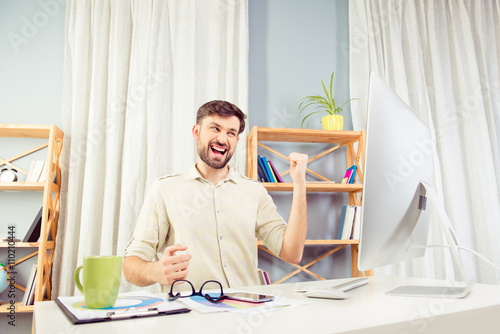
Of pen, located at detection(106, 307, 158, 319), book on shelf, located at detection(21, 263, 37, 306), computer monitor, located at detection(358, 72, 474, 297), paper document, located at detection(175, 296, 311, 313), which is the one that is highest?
computer monitor, located at detection(358, 72, 474, 297)

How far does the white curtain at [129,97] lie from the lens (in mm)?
2170

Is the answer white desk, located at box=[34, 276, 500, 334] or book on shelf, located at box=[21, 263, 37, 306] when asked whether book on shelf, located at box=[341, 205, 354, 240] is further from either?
book on shelf, located at box=[21, 263, 37, 306]

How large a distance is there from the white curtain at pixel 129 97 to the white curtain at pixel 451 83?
100 centimetres

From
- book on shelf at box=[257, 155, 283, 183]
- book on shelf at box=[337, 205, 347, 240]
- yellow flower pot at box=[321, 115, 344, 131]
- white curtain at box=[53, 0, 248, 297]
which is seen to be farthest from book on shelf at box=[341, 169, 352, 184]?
white curtain at box=[53, 0, 248, 297]

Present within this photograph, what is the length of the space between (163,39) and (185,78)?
301mm

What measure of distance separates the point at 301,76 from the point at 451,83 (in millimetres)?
1220

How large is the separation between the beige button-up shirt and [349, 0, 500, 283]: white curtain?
135cm

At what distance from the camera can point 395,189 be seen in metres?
0.83

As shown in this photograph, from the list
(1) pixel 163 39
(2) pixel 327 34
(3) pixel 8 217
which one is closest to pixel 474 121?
(2) pixel 327 34

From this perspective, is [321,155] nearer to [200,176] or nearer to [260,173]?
[260,173]

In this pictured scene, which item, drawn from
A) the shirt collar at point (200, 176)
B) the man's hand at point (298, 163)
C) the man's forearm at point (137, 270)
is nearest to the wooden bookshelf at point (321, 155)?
the shirt collar at point (200, 176)

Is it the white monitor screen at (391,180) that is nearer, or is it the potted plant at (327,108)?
the white monitor screen at (391,180)

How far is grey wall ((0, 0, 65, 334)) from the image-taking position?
2.26 meters

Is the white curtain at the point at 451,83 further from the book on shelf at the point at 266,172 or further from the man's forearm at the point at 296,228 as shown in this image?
the man's forearm at the point at 296,228
